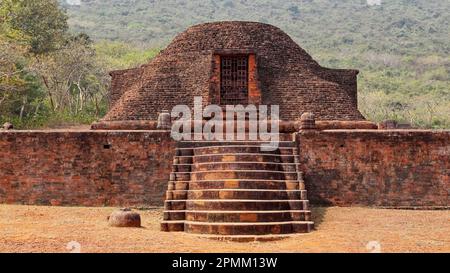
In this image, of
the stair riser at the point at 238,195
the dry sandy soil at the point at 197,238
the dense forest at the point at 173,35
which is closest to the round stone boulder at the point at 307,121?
the dry sandy soil at the point at 197,238

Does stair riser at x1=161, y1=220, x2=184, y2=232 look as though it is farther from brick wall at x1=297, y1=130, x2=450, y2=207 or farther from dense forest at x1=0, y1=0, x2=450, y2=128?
dense forest at x1=0, y1=0, x2=450, y2=128

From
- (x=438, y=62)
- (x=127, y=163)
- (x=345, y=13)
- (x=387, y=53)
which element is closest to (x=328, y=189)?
(x=127, y=163)

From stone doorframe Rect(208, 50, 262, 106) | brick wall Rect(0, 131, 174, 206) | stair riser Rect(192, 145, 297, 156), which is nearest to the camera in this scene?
stair riser Rect(192, 145, 297, 156)

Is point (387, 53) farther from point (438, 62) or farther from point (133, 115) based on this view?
point (133, 115)

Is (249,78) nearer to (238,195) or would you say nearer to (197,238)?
(238,195)

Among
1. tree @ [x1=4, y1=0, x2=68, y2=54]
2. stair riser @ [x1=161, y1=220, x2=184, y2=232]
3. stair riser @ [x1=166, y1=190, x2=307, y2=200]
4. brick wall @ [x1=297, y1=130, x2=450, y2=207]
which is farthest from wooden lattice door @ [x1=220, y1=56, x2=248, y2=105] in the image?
tree @ [x1=4, y1=0, x2=68, y2=54]

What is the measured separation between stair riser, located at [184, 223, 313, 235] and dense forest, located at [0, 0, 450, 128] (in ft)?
54.7

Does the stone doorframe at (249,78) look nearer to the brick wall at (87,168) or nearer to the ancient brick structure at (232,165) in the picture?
the ancient brick structure at (232,165)

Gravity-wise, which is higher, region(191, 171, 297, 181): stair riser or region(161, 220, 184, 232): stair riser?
region(191, 171, 297, 181): stair riser

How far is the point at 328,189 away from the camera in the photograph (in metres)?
12.0

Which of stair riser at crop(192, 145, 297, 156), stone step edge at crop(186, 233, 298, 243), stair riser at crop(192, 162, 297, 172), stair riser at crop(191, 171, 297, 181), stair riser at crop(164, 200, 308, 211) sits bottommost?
stone step edge at crop(186, 233, 298, 243)

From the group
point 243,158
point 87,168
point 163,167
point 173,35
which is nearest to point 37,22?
point 87,168

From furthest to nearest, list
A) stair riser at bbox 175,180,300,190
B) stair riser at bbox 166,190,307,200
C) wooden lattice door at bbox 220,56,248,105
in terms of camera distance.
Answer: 1. wooden lattice door at bbox 220,56,248,105
2. stair riser at bbox 175,180,300,190
3. stair riser at bbox 166,190,307,200

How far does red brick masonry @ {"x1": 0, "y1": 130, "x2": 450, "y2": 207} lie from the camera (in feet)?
39.3
